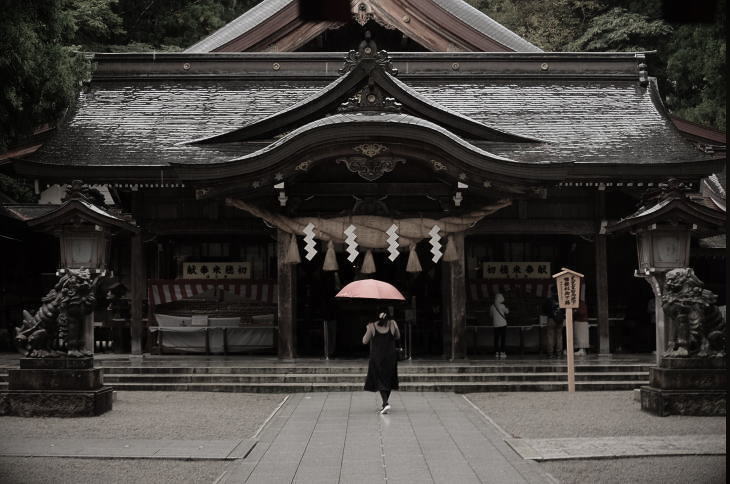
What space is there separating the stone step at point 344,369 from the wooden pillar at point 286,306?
1.22m

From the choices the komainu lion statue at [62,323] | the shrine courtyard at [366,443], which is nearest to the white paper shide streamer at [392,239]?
the shrine courtyard at [366,443]

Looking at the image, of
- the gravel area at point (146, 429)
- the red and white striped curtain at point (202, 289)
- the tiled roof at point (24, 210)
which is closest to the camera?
the gravel area at point (146, 429)

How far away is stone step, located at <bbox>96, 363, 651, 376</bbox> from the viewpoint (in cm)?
1584

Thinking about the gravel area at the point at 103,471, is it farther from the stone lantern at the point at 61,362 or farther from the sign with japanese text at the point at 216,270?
the sign with japanese text at the point at 216,270

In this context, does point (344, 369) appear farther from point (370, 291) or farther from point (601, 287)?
point (601, 287)

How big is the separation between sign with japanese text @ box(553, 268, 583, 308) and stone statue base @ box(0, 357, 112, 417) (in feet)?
24.3

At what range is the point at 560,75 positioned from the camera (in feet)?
70.8

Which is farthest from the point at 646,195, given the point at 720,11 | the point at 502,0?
the point at 502,0

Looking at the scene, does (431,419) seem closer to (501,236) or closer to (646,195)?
(646,195)

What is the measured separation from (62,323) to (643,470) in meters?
7.89

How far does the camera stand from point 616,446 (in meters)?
9.30

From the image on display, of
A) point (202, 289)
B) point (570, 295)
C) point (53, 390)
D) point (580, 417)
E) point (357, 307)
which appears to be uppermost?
point (202, 289)

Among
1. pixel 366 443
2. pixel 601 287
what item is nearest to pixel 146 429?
pixel 366 443

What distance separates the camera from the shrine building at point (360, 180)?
17188 millimetres
